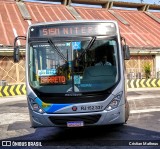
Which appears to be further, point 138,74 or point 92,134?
point 138,74

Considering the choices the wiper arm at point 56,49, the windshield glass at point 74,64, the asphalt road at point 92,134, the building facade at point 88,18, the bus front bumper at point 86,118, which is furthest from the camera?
the building facade at point 88,18

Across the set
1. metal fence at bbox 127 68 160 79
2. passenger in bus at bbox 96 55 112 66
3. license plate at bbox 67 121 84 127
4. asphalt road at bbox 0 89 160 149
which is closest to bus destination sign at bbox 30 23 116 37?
passenger in bus at bbox 96 55 112 66

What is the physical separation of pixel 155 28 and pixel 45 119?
33555mm

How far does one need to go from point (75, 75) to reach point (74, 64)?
11.3 inches

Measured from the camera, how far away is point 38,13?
3500 centimetres

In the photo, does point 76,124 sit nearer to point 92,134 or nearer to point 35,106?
point 35,106

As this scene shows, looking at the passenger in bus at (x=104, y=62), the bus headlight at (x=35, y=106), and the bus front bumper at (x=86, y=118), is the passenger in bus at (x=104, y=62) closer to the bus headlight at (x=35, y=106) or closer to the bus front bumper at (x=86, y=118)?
the bus front bumper at (x=86, y=118)

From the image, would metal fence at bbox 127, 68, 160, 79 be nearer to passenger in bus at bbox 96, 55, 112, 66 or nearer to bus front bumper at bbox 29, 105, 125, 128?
passenger in bus at bbox 96, 55, 112, 66

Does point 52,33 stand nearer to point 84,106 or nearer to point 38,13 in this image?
point 84,106

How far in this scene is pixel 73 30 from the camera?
7.74 m

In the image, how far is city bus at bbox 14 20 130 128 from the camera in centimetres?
708

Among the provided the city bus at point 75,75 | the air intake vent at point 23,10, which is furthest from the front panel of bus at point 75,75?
the air intake vent at point 23,10

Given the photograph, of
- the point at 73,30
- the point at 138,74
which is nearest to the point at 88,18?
the point at 138,74

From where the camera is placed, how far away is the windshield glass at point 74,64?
7.35m
